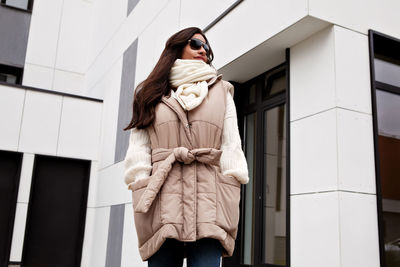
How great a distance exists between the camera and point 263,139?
383 centimetres

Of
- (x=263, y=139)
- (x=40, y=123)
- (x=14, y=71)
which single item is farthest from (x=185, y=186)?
(x=14, y=71)

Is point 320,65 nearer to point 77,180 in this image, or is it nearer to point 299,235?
point 299,235

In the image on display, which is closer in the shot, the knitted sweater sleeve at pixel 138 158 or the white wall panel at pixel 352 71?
the knitted sweater sleeve at pixel 138 158

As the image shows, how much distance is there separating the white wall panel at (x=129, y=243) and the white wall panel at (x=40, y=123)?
2186mm

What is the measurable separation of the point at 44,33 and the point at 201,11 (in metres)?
5.27

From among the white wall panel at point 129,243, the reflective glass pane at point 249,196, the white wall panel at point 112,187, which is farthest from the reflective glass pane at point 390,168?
the white wall panel at point 112,187

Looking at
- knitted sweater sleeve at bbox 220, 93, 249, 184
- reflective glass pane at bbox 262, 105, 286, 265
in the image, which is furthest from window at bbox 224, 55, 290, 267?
knitted sweater sleeve at bbox 220, 93, 249, 184

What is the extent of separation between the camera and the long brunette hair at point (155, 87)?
1.74m

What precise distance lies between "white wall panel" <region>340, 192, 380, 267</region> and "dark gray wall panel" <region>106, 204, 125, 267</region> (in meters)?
3.64

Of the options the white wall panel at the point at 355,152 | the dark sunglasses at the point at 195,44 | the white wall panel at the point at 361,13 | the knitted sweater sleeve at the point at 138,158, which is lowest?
the knitted sweater sleeve at the point at 138,158

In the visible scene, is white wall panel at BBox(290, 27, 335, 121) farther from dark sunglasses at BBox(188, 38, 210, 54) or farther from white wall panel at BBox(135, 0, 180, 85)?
white wall panel at BBox(135, 0, 180, 85)

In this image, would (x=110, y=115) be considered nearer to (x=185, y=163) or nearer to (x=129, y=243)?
(x=129, y=243)

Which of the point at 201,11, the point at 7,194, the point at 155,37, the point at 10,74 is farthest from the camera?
the point at 10,74

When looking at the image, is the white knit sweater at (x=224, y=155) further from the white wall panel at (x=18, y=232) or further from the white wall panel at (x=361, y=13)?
the white wall panel at (x=18, y=232)
